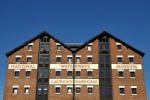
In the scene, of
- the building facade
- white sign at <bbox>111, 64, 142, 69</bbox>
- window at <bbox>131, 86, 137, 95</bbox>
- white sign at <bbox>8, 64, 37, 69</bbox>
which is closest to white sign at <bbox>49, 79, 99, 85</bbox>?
the building facade

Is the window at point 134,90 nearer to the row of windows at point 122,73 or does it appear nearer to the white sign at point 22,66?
the row of windows at point 122,73

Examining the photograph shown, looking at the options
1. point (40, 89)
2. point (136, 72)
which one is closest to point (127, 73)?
point (136, 72)

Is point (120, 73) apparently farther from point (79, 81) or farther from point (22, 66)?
point (22, 66)

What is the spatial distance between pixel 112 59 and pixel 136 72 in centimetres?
468

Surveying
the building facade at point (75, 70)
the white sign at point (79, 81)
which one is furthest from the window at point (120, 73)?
the white sign at point (79, 81)

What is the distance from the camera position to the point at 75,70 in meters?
53.6

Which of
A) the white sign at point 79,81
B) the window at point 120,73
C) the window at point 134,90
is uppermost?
the window at point 120,73

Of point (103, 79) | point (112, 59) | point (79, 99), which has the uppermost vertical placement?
point (112, 59)

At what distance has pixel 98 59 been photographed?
178ft

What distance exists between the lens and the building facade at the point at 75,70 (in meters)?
51.7

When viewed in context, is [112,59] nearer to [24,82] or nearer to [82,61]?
[82,61]

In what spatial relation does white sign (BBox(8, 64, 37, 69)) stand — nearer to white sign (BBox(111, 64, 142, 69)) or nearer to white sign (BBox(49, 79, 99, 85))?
white sign (BBox(49, 79, 99, 85))

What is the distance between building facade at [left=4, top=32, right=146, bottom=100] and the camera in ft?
169

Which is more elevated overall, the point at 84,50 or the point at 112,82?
the point at 84,50
